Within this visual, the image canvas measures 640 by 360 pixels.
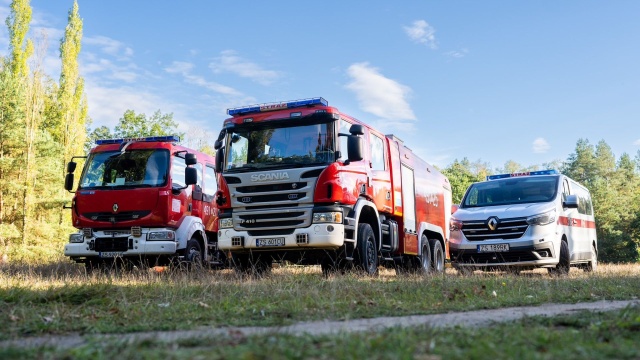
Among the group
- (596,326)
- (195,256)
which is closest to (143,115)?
(195,256)

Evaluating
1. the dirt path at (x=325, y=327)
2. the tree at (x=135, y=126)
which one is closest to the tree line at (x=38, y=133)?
the tree at (x=135, y=126)

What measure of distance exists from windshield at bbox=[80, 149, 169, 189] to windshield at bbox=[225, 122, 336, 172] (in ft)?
6.93

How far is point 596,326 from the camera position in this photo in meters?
4.71

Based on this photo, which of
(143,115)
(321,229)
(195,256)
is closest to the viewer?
(321,229)

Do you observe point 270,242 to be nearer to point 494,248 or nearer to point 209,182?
point 209,182

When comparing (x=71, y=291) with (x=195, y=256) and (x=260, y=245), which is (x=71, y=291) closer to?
(x=260, y=245)

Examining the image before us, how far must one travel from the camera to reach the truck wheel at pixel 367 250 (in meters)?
11.2

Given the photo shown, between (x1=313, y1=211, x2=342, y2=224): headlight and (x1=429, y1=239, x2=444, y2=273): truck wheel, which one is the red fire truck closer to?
(x1=313, y1=211, x2=342, y2=224): headlight

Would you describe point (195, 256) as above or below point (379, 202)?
below

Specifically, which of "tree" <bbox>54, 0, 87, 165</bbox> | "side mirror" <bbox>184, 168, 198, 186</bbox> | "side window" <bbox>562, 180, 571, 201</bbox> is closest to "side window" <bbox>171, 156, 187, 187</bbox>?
"side mirror" <bbox>184, 168, 198, 186</bbox>

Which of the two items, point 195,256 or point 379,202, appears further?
point 195,256

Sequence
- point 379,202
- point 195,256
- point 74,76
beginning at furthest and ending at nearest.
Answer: point 74,76 → point 195,256 → point 379,202

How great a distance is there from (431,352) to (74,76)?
125 ft

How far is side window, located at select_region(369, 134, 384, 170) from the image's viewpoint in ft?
39.9
